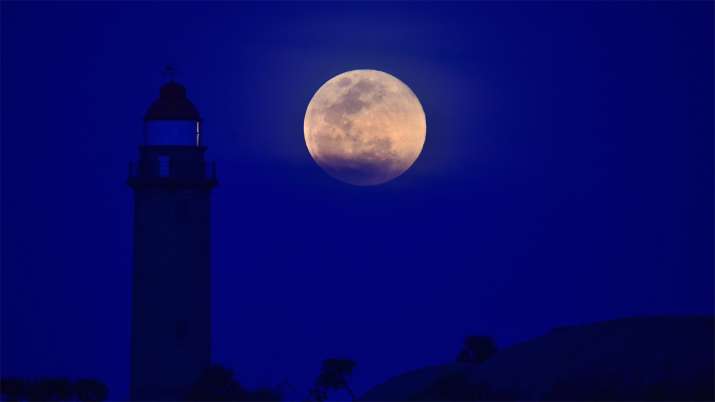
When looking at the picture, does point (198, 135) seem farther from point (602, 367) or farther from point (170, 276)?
point (602, 367)

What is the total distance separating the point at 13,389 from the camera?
76.6 meters

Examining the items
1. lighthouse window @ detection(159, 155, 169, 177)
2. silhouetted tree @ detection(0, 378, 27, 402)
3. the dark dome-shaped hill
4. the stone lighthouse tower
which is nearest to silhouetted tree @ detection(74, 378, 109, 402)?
silhouetted tree @ detection(0, 378, 27, 402)

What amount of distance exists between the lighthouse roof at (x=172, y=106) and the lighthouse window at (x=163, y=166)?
5.07 ft

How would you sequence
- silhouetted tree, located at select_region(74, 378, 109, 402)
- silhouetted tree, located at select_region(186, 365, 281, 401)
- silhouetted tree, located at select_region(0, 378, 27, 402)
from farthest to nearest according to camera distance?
silhouetted tree, located at select_region(0, 378, 27, 402), silhouetted tree, located at select_region(74, 378, 109, 402), silhouetted tree, located at select_region(186, 365, 281, 401)

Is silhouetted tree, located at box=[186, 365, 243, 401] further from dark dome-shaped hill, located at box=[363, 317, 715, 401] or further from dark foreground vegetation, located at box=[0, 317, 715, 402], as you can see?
dark dome-shaped hill, located at box=[363, 317, 715, 401]

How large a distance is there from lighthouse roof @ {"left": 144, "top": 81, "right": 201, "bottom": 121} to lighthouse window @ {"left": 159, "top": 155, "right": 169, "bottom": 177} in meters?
1.55

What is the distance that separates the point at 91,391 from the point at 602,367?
2510cm

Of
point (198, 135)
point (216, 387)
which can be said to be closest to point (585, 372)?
point (216, 387)

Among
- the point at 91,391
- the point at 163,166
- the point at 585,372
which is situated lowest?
the point at 585,372

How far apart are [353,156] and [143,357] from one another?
1571 centimetres

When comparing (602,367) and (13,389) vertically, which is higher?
(13,389)

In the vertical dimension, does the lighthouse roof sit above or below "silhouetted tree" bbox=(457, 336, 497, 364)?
above

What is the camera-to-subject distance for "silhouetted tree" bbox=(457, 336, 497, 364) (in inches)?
2926

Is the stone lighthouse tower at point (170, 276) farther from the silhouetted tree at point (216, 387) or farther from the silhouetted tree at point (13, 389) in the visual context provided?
the silhouetted tree at point (13, 389)
